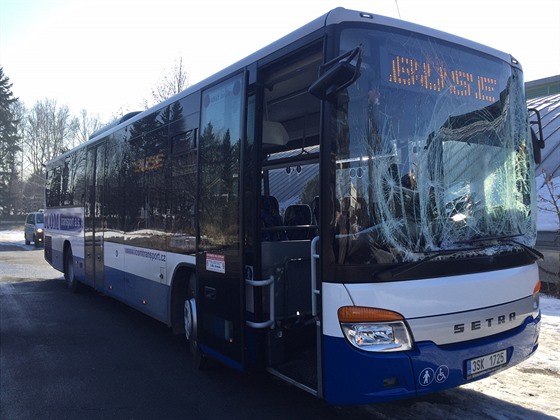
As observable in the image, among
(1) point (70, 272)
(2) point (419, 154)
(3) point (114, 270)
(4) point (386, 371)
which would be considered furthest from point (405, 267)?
(1) point (70, 272)

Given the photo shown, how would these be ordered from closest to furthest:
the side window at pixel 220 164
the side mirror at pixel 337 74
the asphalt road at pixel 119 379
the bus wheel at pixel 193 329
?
1. the side mirror at pixel 337 74
2. the asphalt road at pixel 119 379
3. the side window at pixel 220 164
4. the bus wheel at pixel 193 329

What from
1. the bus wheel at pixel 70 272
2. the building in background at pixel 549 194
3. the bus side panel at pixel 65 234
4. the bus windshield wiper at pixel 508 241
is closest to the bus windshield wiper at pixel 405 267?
the bus windshield wiper at pixel 508 241

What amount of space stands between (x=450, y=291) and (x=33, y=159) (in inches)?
2835

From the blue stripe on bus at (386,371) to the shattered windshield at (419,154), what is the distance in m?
0.69

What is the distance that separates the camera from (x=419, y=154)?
3666 mm

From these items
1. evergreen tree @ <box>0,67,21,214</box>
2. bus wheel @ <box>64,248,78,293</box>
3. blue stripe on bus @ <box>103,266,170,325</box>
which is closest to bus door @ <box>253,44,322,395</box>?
blue stripe on bus @ <box>103,266,170,325</box>

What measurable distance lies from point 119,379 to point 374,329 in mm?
3391

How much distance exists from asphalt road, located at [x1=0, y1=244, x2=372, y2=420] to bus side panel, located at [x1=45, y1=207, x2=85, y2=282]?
1.86 meters

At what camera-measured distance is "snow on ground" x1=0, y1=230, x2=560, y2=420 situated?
4.26 metres

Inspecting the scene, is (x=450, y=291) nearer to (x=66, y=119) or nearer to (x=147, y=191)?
(x=147, y=191)

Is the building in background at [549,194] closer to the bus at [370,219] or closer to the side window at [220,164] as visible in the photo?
the bus at [370,219]

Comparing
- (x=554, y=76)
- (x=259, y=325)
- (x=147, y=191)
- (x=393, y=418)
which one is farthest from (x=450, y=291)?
(x=554, y=76)

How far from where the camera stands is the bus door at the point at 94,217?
29.1 ft

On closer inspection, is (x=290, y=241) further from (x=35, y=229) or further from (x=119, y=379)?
(x=35, y=229)
